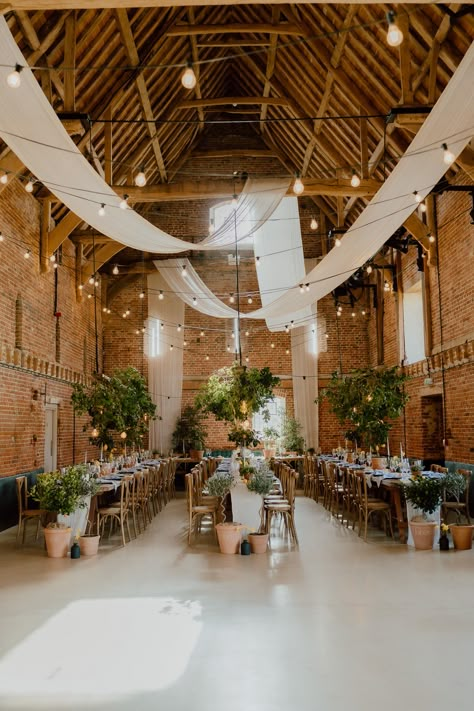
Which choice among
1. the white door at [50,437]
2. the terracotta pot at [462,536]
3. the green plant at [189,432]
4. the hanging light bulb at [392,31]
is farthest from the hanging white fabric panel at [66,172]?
the green plant at [189,432]

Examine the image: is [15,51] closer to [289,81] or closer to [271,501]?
[271,501]

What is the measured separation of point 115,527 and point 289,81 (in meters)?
8.47

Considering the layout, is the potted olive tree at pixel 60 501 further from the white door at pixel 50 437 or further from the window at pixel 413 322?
the window at pixel 413 322

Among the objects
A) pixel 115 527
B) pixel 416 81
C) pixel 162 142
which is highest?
pixel 162 142

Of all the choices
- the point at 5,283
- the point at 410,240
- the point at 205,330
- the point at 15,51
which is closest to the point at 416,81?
the point at 410,240

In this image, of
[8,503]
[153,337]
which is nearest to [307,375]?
[153,337]

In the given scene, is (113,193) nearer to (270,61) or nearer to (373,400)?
(373,400)

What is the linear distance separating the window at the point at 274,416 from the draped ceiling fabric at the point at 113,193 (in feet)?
23.9

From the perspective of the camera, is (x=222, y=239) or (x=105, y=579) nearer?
(x=105, y=579)

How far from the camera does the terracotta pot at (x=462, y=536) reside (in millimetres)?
6852

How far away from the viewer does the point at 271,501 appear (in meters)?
7.96

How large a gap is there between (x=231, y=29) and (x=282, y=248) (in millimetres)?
3529

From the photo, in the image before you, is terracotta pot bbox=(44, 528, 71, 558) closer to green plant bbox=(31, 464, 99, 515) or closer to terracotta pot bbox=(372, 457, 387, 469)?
green plant bbox=(31, 464, 99, 515)

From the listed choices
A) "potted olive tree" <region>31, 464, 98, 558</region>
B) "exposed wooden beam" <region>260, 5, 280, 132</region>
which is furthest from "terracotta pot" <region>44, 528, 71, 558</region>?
"exposed wooden beam" <region>260, 5, 280, 132</region>
